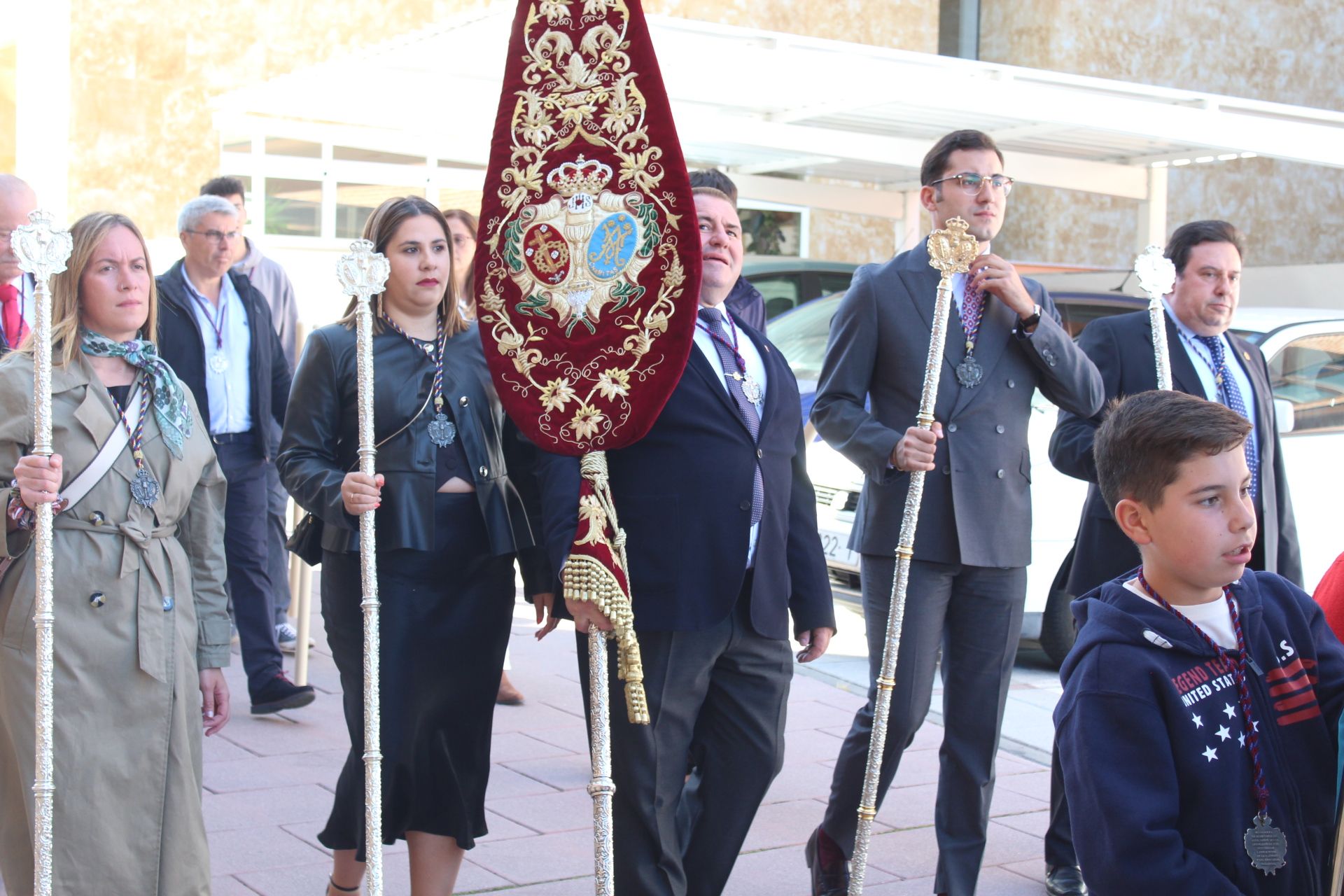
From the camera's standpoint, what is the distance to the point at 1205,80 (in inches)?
890

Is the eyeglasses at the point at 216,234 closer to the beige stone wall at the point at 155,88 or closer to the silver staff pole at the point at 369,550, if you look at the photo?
the silver staff pole at the point at 369,550

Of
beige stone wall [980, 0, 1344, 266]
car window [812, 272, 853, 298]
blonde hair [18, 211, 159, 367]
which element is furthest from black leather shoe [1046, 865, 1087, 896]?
beige stone wall [980, 0, 1344, 266]

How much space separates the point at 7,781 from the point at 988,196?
9.26ft

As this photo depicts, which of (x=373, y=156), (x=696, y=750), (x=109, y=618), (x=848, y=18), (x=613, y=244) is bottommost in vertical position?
(x=696, y=750)

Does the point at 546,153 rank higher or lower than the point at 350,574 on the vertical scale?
higher

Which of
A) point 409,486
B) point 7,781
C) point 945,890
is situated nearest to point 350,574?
point 409,486

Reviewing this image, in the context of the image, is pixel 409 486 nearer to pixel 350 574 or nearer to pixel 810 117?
pixel 350 574

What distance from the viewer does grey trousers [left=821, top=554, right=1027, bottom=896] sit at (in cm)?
411

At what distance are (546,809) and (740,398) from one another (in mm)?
2223

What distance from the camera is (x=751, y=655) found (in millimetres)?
3494

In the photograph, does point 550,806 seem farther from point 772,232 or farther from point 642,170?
point 772,232

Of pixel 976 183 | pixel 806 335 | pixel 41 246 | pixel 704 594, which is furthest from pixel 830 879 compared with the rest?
pixel 806 335

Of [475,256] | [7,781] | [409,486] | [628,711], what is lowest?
[7,781]

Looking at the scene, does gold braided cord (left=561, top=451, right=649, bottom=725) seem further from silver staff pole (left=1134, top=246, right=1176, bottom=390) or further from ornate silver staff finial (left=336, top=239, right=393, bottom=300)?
silver staff pole (left=1134, top=246, right=1176, bottom=390)
